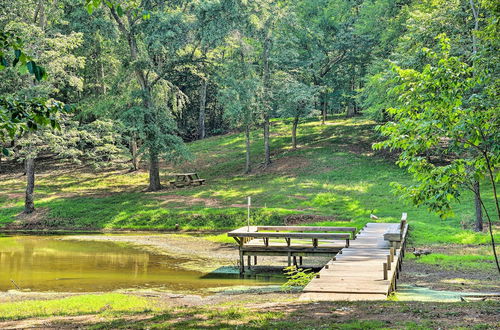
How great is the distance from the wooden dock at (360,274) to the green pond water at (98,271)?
3378 mm

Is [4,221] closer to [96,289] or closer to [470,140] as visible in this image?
[96,289]

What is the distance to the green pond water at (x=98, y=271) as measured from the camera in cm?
1695

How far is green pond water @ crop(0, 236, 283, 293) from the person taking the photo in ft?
55.6

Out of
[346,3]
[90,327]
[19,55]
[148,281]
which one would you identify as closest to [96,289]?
[148,281]

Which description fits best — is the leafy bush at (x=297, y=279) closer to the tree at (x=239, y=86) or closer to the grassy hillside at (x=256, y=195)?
the grassy hillside at (x=256, y=195)

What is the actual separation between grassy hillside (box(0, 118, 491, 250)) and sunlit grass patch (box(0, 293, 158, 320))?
14909 millimetres

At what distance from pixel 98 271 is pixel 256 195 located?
59.0 ft

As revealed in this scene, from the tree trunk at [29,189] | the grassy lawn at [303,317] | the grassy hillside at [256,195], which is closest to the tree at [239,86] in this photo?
the grassy hillside at [256,195]

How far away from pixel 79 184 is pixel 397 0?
30.8 metres

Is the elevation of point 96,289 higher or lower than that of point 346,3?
lower

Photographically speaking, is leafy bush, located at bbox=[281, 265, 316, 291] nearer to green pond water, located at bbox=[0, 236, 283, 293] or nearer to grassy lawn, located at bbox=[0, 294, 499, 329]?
grassy lawn, located at bbox=[0, 294, 499, 329]

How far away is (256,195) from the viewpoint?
3638cm

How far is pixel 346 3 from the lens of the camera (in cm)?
5538

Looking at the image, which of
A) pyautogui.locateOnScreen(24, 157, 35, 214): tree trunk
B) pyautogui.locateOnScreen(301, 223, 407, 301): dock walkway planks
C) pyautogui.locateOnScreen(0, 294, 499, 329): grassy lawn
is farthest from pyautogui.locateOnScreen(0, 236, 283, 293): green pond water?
pyautogui.locateOnScreen(24, 157, 35, 214): tree trunk
